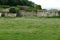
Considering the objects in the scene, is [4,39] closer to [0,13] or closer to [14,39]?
[14,39]

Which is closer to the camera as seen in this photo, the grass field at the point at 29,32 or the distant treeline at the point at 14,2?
the grass field at the point at 29,32

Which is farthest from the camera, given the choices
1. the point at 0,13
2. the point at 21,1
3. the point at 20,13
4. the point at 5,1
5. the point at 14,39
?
the point at 21,1

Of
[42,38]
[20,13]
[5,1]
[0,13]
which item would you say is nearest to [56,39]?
[42,38]

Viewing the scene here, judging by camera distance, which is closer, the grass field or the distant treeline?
the grass field

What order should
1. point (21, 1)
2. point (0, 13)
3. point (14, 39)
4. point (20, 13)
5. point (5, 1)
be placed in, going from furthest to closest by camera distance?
point (21, 1) → point (5, 1) → point (20, 13) → point (0, 13) → point (14, 39)

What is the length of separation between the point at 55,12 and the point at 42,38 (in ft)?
90.0

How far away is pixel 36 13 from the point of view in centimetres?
3588

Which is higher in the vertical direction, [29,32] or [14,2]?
[14,2]

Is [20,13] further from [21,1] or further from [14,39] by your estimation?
[14,39]

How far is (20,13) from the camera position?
3553 centimetres

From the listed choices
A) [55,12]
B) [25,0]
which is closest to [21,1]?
[25,0]

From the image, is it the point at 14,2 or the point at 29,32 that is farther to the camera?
the point at 14,2

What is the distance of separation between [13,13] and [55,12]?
26.8ft

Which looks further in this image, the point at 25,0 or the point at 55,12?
the point at 25,0
